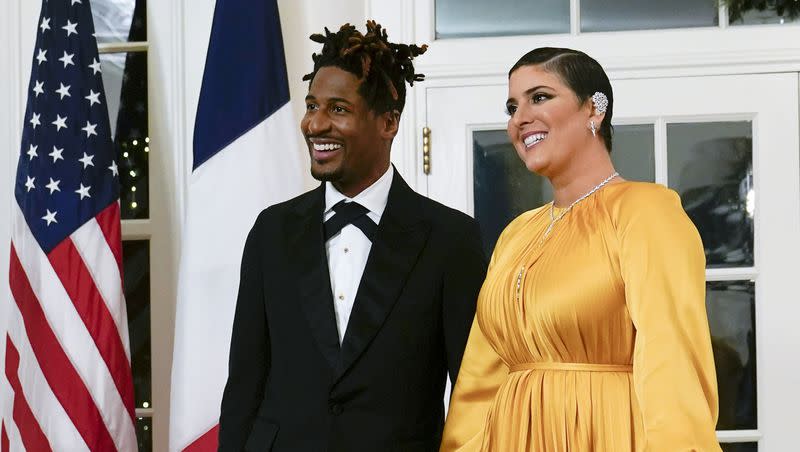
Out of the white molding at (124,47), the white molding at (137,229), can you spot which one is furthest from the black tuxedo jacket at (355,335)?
the white molding at (124,47)

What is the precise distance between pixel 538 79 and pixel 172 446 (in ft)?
4.94

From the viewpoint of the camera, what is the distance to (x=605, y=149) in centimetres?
184

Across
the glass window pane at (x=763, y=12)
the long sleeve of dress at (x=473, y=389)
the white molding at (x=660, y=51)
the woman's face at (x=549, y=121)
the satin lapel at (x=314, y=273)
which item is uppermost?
the glass window pane at (x=763, y=12)

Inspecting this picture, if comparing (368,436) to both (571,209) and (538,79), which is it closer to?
(571,209)

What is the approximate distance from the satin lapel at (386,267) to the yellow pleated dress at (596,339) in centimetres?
16

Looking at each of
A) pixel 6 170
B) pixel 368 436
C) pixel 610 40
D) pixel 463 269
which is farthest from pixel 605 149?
pixel 6 170

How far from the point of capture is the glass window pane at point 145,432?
3.27 metres

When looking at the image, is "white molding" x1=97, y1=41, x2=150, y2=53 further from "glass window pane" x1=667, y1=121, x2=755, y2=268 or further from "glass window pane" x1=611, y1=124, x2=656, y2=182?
"glass window pane" x1=667, y1=121, x2=755, y2=268

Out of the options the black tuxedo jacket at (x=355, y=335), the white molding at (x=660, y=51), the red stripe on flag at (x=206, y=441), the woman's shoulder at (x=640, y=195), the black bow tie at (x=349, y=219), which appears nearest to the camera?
the woman's shoulder at (x=640, y=195)

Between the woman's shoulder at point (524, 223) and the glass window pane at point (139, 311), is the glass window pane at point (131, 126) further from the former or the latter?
the woman's shoulder at point (524, 223)

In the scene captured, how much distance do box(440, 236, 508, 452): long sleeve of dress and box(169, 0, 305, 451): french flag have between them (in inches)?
38.9

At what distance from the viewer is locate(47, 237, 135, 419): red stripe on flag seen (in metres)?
2.83

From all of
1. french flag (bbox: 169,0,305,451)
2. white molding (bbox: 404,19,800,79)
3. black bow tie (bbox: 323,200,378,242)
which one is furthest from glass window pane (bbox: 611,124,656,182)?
black bow tie (bbox: 323,200,378,242)

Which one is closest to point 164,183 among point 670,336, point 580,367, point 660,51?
point 660,51
